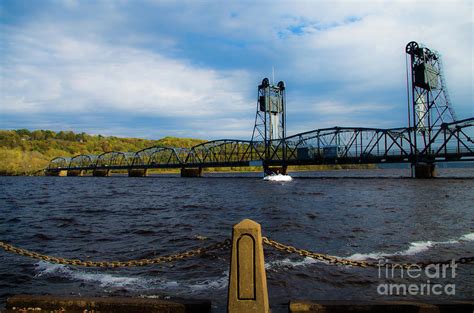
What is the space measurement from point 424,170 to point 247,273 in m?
95.1

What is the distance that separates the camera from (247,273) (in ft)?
18.3

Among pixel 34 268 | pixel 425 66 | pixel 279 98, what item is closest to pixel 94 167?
pixel 279 98

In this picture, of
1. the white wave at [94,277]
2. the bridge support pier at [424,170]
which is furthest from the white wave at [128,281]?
the bridge support pier at [424,170]

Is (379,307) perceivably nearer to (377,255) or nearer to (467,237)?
(377,255)

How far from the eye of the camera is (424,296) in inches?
361

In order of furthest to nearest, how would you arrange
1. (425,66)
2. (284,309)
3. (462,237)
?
1. (425,66)
2. (462,237)
3. (284,309)

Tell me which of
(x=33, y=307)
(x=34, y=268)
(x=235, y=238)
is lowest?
(x=34, y=268)

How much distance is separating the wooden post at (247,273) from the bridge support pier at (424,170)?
9473 centimetres

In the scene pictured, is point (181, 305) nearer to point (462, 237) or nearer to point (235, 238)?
point (235, 238)

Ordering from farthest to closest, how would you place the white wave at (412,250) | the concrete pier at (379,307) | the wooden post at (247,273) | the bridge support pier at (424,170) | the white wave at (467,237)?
the bridge support pier at (424,170) < the white wave at (467,237) < the white wave at (412,250) < the concrete pier at (379,307) < the wooden post at (247,273)

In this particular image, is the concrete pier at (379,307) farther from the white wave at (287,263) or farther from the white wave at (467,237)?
the white wave at (467,237)

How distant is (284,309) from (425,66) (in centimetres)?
9881

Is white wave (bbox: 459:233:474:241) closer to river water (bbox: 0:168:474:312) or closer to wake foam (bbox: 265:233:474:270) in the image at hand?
wake foam (bbox: 265:233:474:270)

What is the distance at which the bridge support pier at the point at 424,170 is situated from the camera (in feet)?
291
